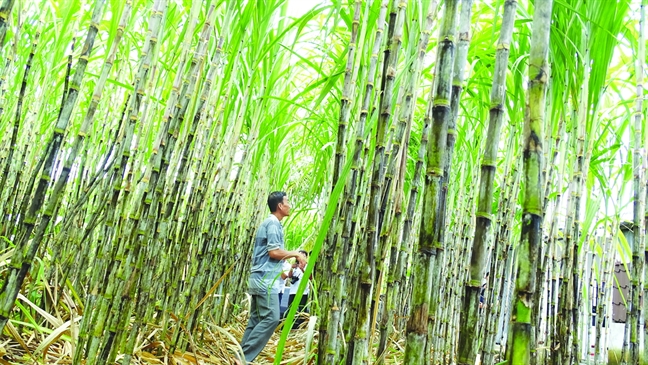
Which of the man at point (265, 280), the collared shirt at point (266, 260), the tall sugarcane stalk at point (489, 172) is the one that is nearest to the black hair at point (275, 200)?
the man at point (265, 280)

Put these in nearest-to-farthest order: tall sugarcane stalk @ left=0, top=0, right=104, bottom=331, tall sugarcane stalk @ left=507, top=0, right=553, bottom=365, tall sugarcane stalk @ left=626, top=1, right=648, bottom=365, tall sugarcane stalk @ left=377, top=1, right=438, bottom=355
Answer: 1. tall sugarcane stalk @ left=507, top=0, right=553, bottom=365
2. tall sugarcane stalk @ left=0, top=0, right=104, bottom=331
3. tall sugarcane stalk @ left=377, top=1, right=438, bottom=355
4. tall sugarcane stalk @ left=626, top=1, right=648, bottom=365

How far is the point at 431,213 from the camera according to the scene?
0.57 metres

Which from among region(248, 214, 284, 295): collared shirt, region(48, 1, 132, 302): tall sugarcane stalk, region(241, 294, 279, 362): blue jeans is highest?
region(48, 1, 132, 302): tall sugarcane stalk

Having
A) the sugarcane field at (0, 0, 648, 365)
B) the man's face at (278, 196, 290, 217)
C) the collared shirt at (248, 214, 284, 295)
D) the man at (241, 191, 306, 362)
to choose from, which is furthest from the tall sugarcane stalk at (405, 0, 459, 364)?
the man's face at (278, 196, 290, 217)

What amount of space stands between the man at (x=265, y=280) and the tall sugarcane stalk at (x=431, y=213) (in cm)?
175

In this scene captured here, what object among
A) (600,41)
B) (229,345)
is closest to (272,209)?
(229,345)

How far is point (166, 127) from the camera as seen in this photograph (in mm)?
1057

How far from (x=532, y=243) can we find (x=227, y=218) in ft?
6.17

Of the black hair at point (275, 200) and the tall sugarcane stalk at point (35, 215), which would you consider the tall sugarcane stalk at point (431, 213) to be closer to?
the tall sugarcane stalk at point (35, 215)

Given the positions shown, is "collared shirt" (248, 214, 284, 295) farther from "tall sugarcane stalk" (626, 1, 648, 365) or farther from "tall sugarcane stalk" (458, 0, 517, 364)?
"tall sugarcane stalk" (458, 0, 517, 364)

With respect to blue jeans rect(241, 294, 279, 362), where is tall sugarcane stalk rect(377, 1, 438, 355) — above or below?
above

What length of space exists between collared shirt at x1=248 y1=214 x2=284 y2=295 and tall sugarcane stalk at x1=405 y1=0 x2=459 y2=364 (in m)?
1.90

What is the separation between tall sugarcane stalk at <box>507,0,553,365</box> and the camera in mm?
482

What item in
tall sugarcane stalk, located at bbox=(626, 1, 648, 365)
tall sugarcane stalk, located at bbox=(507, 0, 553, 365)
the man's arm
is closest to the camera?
tall sugarcane stalk, located at bbox=(507, 0, 553, 365)
